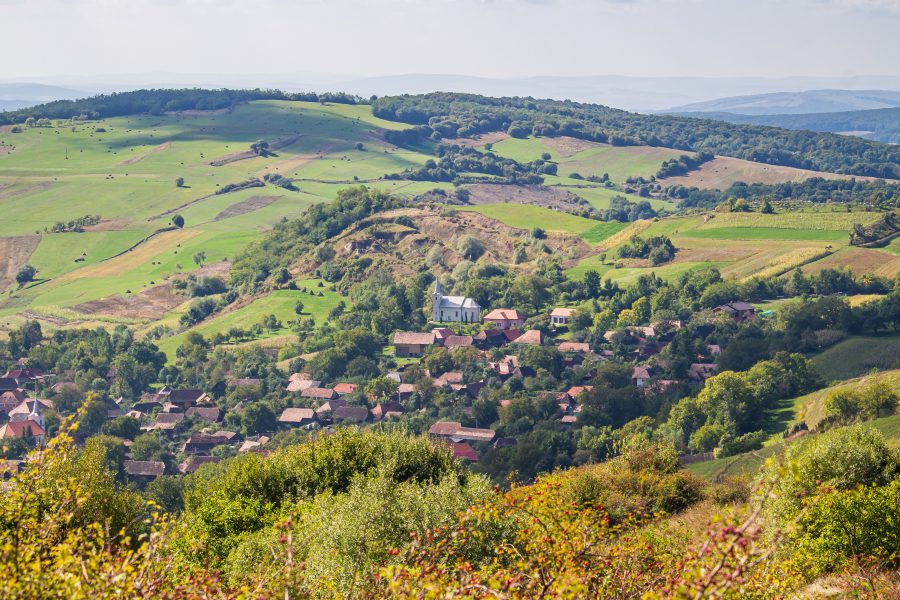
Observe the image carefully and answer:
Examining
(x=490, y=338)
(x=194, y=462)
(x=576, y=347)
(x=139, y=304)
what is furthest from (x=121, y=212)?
(x=194, y=462)

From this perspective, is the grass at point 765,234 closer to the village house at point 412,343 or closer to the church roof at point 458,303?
the church roof at point 458,303

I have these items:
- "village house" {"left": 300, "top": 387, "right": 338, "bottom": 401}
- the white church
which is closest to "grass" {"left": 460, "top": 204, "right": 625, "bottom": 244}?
the white church

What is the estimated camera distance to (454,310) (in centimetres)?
12312

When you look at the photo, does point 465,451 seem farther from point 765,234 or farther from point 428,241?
point 765,234

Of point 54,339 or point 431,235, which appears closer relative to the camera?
point 54,339

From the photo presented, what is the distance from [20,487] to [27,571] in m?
4.48

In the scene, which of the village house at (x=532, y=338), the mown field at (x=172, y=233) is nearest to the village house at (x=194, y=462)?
the mown field at (x=172, y=233)

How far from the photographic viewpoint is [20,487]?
17062 millimetres

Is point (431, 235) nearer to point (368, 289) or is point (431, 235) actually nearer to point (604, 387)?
point (368, 289)

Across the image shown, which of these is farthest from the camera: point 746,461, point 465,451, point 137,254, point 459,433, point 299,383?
point 137,254

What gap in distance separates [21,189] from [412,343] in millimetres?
93535

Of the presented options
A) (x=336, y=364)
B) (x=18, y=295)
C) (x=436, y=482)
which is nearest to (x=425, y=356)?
(x=336, y=364)

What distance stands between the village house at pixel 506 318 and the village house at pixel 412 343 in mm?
8630

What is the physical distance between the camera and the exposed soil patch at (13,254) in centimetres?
14175
